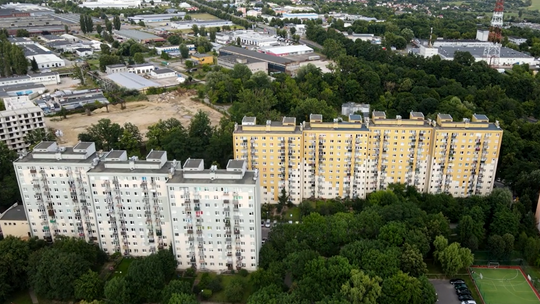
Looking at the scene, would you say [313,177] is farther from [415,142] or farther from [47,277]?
[47,277]

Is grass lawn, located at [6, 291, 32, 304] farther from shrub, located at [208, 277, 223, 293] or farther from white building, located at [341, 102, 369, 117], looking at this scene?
white building, located at [341, 102, 369, 117]

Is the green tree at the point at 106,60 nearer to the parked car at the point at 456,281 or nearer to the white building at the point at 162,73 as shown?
the white building at the point at 162,73

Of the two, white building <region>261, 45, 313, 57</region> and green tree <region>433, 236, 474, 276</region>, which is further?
white building <region>261, 45, 313, 57</region>

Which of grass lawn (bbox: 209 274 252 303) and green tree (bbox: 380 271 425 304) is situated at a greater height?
green tree (bbox: 380 271 425 304)

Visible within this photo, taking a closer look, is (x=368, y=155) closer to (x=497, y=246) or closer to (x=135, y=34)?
(x=497, y=246)

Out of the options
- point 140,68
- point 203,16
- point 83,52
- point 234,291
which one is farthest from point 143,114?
point 203,16

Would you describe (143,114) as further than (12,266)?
Yes

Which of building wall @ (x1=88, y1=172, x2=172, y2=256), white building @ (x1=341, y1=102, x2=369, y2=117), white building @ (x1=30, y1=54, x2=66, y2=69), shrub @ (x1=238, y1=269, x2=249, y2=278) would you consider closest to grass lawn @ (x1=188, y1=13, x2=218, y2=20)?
white building @ (x1=30, y1=54, x2=66, y2=69)
